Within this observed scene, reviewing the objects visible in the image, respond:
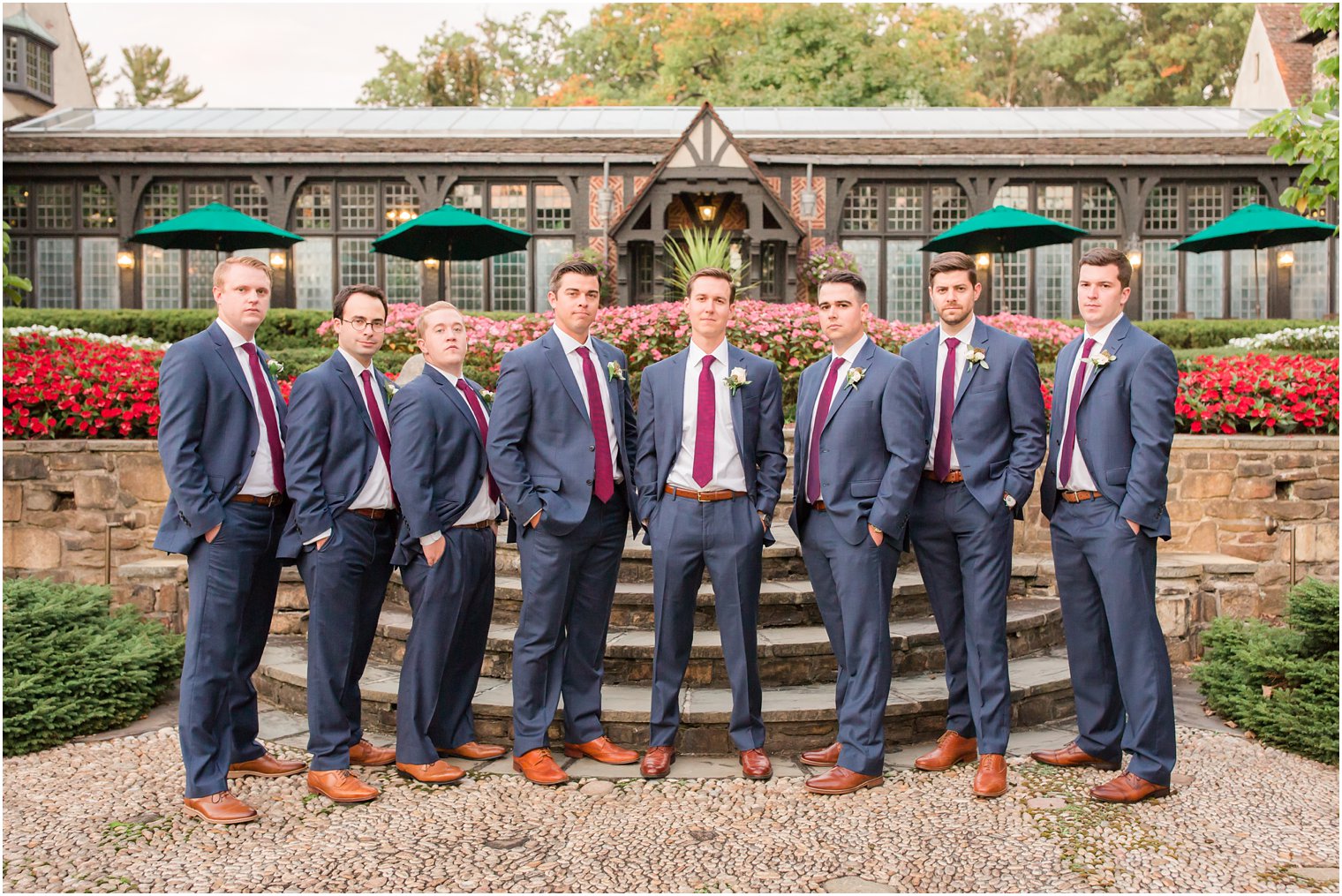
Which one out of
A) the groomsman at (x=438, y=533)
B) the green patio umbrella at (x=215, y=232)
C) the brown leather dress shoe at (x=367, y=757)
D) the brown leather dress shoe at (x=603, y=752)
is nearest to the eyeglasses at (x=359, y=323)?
the groomsman at (x=438, y=533)

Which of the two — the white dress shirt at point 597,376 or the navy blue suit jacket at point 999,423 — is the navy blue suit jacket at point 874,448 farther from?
the white dress shirt at point 597,376

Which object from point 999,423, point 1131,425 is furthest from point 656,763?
point 1131,425

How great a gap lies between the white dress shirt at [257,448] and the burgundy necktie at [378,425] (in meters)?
0.43

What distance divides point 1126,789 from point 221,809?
3.78 metres

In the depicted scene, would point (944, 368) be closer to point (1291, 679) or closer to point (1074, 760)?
point (1074, 760)

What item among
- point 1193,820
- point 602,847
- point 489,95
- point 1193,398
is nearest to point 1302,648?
point 1193,820

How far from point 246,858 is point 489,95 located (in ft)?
131

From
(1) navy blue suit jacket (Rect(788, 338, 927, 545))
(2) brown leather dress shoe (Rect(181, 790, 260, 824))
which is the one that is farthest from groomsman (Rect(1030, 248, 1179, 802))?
(2) brown leather dress shoe (Rect(181, 790, 260, 824))

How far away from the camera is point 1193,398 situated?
8062mm

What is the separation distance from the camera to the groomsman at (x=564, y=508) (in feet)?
15.2

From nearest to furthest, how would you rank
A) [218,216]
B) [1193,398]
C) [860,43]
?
[1193,398], [218,216], [860,43]

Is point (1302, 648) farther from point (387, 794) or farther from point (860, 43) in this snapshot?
point (860, 43)

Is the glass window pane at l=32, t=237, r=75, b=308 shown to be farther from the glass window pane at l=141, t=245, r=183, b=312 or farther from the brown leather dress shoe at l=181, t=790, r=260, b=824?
the brown leather dress shoe at l=181, t=790, r=260, b=824

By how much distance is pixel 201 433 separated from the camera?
4.31 meters
